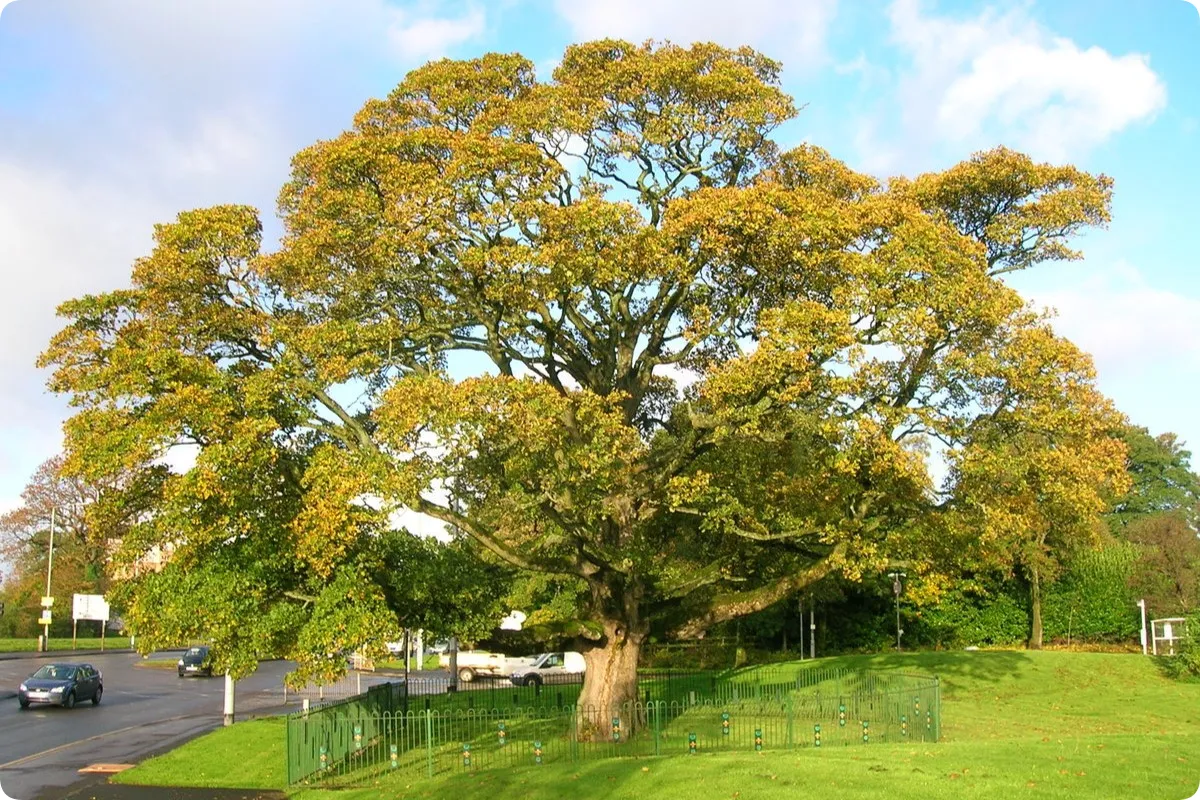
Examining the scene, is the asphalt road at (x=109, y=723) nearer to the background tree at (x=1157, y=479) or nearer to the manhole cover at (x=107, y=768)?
the manhole cover at (x=107, y=768)

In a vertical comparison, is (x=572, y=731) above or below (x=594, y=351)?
below

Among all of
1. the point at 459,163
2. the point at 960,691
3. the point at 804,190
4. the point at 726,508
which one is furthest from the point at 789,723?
the point at 960,691

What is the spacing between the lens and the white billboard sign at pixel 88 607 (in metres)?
65.1

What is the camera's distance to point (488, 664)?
51.1 meters

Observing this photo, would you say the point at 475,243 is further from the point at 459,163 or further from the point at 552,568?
the point at 552,568

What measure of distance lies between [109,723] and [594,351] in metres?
18.2

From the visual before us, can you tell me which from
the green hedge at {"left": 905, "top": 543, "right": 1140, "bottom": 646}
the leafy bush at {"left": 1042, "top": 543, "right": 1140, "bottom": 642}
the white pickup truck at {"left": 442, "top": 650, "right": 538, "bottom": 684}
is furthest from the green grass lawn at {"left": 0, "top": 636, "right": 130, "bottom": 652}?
the leafy bush at {"left": 1042, "top": 543, "right": 1140, "bottom": 642}

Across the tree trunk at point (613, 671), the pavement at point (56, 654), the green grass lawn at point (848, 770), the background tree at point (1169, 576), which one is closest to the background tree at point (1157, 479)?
the background tree at point (1169, 576)

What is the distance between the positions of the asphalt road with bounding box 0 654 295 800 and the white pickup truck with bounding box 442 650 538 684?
313 inches

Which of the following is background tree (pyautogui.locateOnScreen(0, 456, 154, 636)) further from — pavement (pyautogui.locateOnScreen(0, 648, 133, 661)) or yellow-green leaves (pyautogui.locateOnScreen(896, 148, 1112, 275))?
yellow-green leaves (pyautogui.locateOnScreen(896, 148, 1112, 275))

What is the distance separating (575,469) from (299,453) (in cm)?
637

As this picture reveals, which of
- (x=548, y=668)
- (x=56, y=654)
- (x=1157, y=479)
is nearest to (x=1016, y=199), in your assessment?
(x=548, y=668)

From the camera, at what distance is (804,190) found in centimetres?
2102

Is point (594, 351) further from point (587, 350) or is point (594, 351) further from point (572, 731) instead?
point (572, 731)
